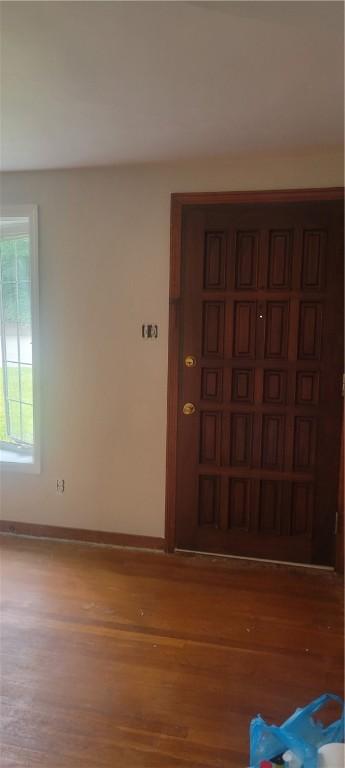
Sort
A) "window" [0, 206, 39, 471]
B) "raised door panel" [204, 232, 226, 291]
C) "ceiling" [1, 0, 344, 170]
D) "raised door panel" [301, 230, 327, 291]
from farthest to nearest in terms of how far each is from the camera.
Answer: "window" [0, 206, 39, 471] < "raised door panel" [204, 232, 226, 291] < "raised door panel" [301, 230, 327, 291] < "ceiling" [1, 0, 344, 170]

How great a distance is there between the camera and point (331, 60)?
1618 millimetres

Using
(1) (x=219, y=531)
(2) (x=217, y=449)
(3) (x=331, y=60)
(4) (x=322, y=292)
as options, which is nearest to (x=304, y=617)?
(1) (x=219, y=531)

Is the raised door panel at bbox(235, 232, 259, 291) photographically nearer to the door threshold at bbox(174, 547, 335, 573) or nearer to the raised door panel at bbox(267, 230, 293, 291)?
the raised door panel at bbox(267, 230, 293, 291)

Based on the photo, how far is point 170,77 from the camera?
174cm

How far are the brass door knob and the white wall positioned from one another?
15 centimetres

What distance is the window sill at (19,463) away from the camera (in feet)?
10.5

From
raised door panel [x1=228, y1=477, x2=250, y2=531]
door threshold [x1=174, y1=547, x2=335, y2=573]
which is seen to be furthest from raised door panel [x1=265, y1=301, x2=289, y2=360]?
door threshold [x1=174, y1=547, x2=335, y2=573]

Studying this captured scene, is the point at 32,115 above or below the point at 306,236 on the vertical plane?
above

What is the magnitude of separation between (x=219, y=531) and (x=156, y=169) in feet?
7.16

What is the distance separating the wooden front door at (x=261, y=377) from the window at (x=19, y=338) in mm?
977

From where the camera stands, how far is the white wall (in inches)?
112

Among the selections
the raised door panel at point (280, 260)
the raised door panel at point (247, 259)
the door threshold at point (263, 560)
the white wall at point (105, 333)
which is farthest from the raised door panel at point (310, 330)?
the door threshold at point (263, 560)

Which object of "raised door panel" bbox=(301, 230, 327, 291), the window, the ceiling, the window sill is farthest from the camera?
the window sill

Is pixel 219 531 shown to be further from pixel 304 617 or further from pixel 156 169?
pixel 156 169
